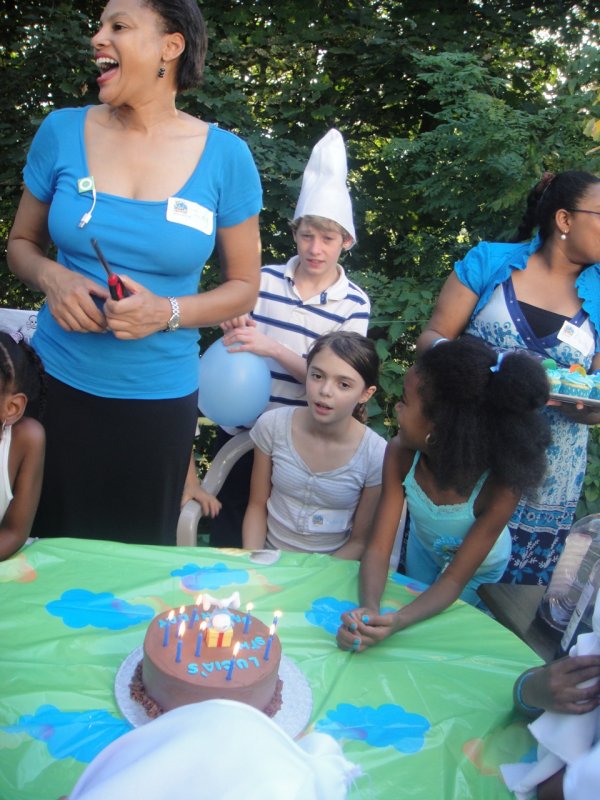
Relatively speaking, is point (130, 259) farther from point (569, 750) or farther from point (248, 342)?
point (569, 750)

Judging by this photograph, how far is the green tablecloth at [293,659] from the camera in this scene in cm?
121

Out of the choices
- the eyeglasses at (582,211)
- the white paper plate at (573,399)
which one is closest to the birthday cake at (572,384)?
the white paper plate at (573,399)

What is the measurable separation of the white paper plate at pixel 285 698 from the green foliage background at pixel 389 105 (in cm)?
216

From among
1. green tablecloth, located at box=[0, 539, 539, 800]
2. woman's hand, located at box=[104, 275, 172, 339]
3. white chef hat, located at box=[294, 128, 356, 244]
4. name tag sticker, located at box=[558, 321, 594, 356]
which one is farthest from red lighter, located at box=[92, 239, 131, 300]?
name tag sticker, located at box=[558, 321, 594, 356]

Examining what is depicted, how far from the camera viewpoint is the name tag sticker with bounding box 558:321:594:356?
2367 millimetres

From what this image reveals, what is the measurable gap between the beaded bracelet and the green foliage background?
2183 mm

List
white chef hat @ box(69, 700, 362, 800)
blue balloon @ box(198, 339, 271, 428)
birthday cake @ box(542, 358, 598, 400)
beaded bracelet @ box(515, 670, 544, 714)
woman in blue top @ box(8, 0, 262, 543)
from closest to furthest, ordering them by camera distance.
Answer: white chef hat @ box(69, 700, 362, 800), beaded bracelet @ box(515, 670, 544, 714), woman in blue top @ box(8, 0, 262, 543), birthday cake @ box(542, 358, 598, 400), blue balloon @ box(198, 339, 271, 428)

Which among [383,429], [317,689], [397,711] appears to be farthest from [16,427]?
[383,429]

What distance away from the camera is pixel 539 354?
2.39m

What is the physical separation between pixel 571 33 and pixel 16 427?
454 cm

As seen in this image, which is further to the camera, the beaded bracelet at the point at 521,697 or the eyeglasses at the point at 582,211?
the eyeglasses at the point at 582,211

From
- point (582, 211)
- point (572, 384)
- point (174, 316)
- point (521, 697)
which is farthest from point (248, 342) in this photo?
point (521, 697)

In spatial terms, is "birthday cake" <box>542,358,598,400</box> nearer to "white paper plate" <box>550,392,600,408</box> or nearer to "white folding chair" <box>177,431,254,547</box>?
"white paper plate" <box>550,392,600,408</box>

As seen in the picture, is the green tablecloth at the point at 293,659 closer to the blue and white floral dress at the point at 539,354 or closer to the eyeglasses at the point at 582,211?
the blue and white floral dress at the point at 539,354
